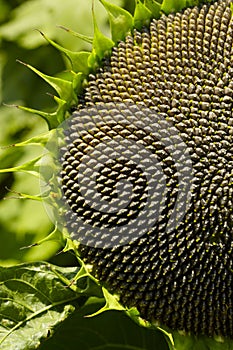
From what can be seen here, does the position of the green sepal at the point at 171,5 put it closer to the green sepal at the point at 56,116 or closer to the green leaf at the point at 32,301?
the green sepal at the point at 56,116

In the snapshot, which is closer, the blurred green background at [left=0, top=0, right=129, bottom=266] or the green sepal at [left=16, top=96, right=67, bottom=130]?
the green sepal at [left=16, top=96, right=67, bottom=130]

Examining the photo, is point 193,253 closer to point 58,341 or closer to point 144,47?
point 144,47

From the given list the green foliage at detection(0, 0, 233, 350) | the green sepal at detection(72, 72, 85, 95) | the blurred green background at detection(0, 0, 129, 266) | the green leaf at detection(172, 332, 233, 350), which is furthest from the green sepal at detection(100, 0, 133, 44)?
the green leaf at detection(172, 332, 233, 350)

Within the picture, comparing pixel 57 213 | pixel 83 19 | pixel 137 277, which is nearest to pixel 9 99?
pixel 83 19

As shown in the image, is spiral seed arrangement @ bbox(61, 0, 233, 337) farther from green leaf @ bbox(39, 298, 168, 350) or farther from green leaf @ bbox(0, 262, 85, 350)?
green leaf @ bbox(39, 298, 168, 350)

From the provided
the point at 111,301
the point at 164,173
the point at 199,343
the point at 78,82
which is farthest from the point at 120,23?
the point at 199,343
